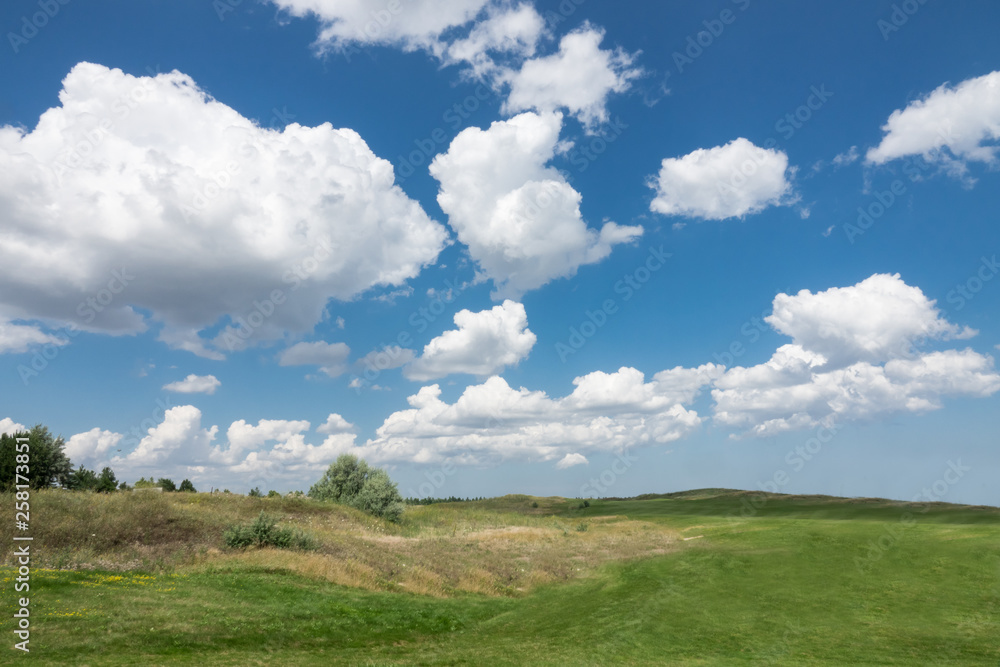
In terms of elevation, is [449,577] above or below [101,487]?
below

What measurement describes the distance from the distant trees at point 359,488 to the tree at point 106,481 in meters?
18.6

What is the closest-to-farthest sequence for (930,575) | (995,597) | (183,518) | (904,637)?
(904,637) → (995,597) → (930,575) → (183,518)

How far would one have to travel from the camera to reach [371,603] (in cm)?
1998

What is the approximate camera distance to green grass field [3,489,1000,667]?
14.2 meters

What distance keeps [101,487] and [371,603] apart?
149 feet

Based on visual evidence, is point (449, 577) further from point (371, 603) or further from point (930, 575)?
point (930, 575)

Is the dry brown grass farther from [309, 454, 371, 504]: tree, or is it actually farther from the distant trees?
[309, 454, 371, 504]: tree

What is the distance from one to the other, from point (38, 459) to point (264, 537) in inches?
1102

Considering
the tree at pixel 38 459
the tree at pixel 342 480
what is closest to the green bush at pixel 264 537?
the tree at pixel 38 459

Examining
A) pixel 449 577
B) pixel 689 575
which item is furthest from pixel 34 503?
pixel 689 575

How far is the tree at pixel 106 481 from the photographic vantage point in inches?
2009

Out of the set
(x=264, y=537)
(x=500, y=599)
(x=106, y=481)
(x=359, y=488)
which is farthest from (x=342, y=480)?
(x=500, y=599)

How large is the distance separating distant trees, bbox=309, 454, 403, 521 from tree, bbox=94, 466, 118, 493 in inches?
733

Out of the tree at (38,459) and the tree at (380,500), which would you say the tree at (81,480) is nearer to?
the tree at (38,459)
